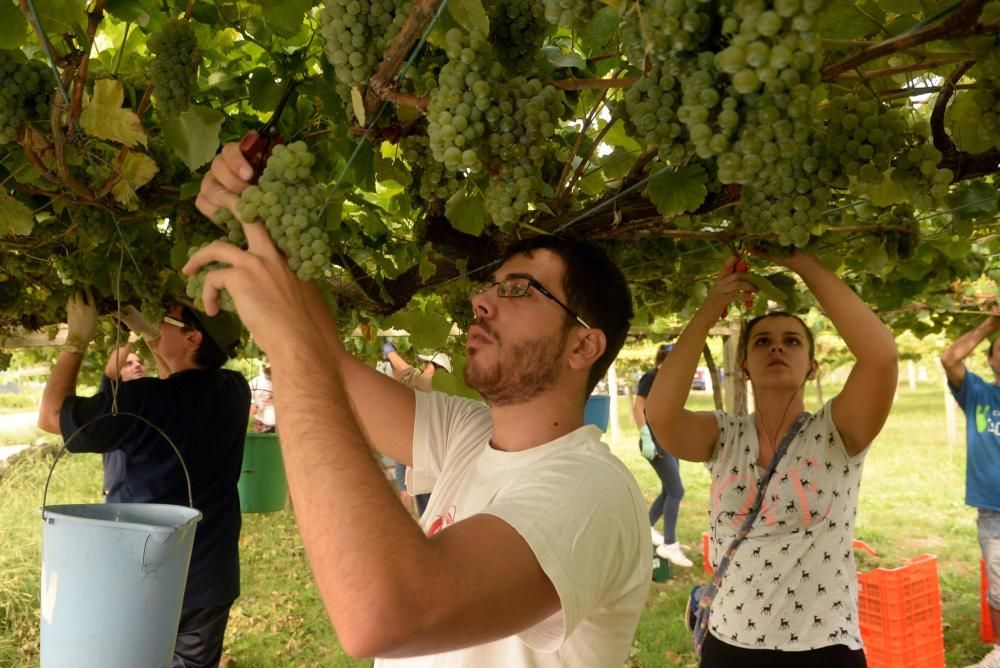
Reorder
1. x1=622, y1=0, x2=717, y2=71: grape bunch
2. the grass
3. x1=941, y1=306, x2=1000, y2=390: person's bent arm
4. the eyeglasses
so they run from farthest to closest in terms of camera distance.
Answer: the grass < x1=941, y1=306, x2=1000, y2=390: person's bent arm < the eyeglasses < x1=622, y1=0, x2=717, y2=71: grape bunch

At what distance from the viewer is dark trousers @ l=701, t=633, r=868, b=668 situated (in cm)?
245

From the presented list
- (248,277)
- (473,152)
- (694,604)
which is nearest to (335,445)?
(248,277)

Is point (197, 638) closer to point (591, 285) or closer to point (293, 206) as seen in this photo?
point (591, 285)

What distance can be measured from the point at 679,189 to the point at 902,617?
3774 millimetres

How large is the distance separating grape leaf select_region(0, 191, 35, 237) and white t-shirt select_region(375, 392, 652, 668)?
1131mm

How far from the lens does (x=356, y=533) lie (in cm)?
93

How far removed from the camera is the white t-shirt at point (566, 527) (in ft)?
3.78

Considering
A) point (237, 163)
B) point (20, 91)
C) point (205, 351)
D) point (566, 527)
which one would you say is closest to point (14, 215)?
point (20, 91)

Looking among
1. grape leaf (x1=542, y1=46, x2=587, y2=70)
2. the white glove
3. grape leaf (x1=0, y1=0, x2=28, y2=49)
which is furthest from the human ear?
the white glove

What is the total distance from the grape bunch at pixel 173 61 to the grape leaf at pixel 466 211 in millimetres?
555

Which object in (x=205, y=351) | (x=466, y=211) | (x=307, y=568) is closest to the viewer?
(x=466, y=211)

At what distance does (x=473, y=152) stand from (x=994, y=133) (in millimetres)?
753

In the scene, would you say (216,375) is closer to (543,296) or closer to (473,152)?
(543,296)

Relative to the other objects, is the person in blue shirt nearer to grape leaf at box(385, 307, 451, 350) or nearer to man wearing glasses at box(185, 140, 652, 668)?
grape leaf at box(385, 307, 451, 350)
